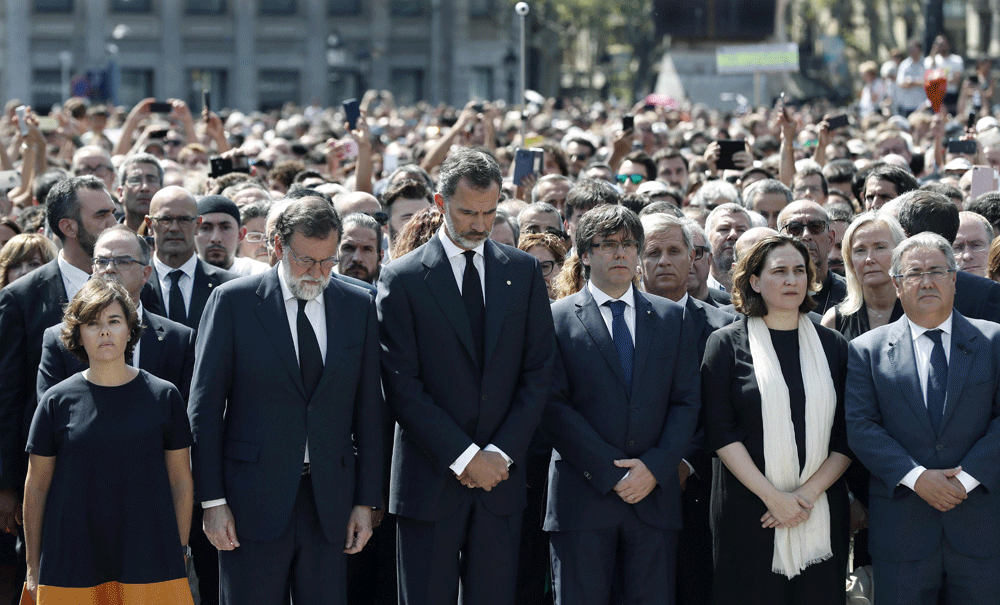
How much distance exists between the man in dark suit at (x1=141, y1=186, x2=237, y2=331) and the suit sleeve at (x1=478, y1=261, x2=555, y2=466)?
6.51ft

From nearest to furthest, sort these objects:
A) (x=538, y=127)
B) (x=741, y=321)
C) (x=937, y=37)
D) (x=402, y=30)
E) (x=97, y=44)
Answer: (x=741, y=321)
(x=538, y=127)
(x=937, y=37)
(x=97, y=44)
(x=402, y=30)

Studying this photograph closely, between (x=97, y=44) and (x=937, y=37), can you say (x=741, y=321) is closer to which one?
(x=937, y=37)

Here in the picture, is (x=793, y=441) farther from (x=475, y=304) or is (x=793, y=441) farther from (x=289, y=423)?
(x=289, y=423)

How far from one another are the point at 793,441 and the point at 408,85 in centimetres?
5415

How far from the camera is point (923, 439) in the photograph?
5.33m

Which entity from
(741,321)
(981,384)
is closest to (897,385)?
(981,384)

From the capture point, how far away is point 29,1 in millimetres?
53719

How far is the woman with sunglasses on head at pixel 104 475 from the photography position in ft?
16.9

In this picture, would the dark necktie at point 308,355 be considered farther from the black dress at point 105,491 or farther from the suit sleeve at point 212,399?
the black dress at point 105,491

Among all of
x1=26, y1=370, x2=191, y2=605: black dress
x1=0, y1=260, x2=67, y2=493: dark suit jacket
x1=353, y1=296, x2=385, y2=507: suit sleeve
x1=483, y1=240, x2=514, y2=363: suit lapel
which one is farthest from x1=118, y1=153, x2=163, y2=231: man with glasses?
x1=483, y1=240, x2=514, y2=363: suit lapel

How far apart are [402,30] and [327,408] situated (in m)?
54.1

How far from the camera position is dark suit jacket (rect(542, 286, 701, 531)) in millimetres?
5434

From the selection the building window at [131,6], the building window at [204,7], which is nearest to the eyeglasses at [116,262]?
the building window at [131,6]

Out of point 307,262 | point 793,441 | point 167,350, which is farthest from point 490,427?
point 167,350
